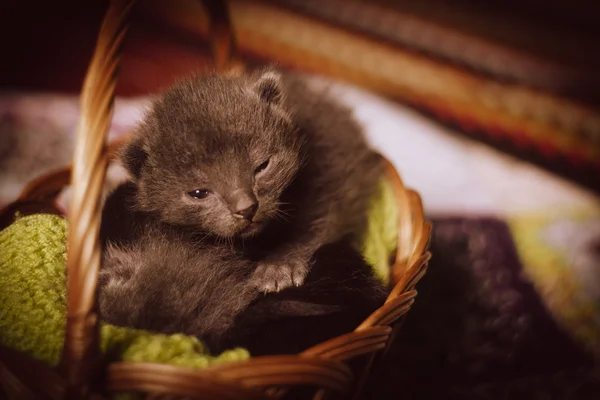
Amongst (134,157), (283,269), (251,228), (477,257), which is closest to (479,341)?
(477,257)

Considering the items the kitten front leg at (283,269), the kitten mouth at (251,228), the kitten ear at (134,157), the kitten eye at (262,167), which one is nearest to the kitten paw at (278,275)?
the kitten front leg at (283,269)

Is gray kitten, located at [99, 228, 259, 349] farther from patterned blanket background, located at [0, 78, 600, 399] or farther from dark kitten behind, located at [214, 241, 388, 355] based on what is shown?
patterned blanket background, located at [0, 78, 600, 399]

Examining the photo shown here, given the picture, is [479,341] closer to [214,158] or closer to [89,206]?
[214,158]

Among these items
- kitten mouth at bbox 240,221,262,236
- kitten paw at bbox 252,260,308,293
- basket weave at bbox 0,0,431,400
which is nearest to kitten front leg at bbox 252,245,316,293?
kitten paw at bbox 252,260,308,293

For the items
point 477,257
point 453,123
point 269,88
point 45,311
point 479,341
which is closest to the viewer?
point 45,311

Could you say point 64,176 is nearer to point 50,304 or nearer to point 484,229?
point 50,304

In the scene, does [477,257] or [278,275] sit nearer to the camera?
[278,275]

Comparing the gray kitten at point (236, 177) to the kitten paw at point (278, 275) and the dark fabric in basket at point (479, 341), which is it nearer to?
the kitten paw at point (278, 275)

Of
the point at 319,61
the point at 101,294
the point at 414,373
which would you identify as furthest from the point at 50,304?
the point at 319,61
